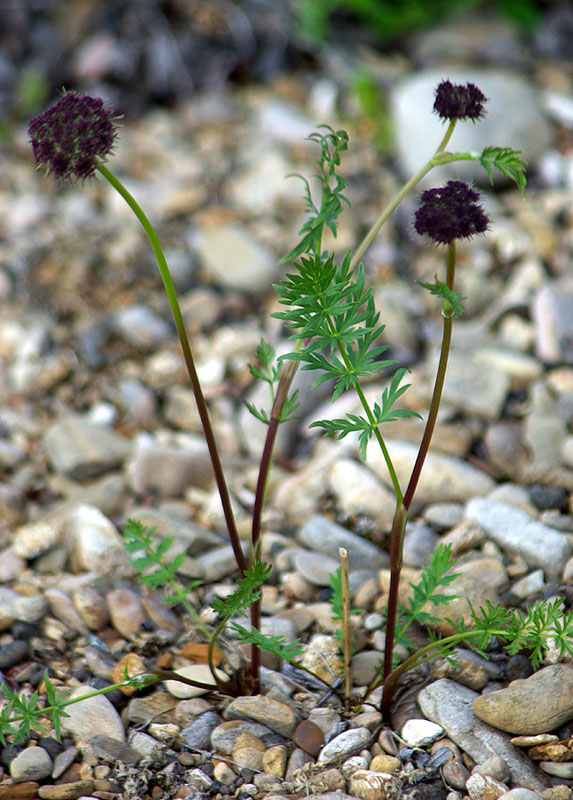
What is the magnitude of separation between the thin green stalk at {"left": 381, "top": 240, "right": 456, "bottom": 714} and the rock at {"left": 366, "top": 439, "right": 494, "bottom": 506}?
79cm

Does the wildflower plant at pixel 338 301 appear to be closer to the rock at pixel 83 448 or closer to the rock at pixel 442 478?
the rock at pixel 442 478

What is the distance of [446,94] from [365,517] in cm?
136

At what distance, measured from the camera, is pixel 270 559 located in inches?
92.7

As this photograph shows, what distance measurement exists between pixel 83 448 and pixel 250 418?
60 centimetres

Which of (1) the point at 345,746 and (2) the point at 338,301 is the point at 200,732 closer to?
(1) the point at 345,746

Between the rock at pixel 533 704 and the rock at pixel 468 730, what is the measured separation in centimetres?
3

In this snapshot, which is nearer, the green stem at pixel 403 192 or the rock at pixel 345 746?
the green stem at pixel 403 192

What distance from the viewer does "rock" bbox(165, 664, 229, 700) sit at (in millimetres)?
1891

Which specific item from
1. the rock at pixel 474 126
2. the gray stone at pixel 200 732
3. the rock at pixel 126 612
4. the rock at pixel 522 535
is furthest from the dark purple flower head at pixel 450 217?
the rock at pixel 474 126

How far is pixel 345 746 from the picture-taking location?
1708mm

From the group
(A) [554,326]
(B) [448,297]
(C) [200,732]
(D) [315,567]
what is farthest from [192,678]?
(A) [554,326]

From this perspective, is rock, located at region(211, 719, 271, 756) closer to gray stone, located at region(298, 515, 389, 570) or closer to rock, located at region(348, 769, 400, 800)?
rock, located at region(348, 769, 400, 800)

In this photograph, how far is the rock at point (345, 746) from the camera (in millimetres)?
1704

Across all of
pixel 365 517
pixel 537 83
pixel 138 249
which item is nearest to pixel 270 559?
pixel 365 517
